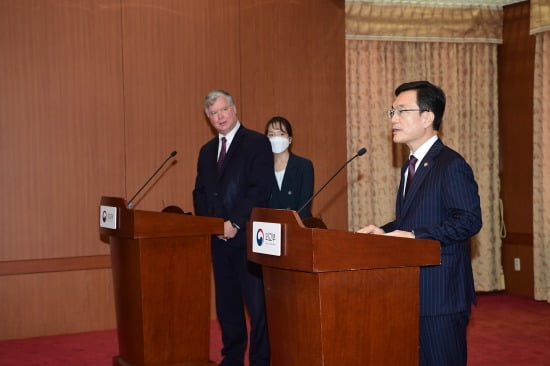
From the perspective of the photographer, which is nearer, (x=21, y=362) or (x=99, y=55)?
(x=21, y=362)

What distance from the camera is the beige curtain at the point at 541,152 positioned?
716 cm

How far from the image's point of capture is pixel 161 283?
3977 mm

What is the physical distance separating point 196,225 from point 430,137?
5.34ft

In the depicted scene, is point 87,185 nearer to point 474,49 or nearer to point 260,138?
point 260,138

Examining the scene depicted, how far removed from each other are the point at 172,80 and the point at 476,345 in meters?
3.41

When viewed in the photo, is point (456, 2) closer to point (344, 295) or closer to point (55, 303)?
point (55, 303)

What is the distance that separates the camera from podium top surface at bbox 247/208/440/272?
2.37 meters

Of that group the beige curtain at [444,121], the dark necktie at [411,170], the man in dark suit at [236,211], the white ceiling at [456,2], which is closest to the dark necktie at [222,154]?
the man in dark suit at [236,211]

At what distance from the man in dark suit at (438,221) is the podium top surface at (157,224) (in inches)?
58.0

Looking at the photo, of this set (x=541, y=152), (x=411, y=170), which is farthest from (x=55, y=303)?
(x=541, y=152)

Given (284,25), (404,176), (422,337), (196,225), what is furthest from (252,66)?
(422,337)

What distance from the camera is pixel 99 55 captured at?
6098mm

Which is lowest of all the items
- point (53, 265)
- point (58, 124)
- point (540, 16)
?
point (53, 265)

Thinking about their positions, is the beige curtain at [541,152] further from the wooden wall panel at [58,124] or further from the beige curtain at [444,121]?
the wooden wall panel at [58,124]
